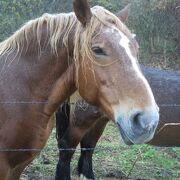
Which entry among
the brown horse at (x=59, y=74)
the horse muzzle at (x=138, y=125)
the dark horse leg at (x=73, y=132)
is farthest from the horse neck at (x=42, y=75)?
the dark horse leg at (x=73, y=132)

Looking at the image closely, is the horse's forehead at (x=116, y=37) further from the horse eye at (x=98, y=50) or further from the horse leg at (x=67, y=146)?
the horse leg at (x=67, y=146)

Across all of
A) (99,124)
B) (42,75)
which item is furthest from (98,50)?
(99,124)

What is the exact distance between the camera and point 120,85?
266cm

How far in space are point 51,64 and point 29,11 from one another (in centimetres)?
659

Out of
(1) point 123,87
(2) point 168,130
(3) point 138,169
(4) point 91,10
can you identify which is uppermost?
(4) point 91,10

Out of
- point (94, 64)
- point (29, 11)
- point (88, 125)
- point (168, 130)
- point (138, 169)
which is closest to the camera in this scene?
point (94, 64)

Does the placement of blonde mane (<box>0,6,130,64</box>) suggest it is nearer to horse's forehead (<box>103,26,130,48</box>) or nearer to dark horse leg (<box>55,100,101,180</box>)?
horse's forehead (<box>103,26,130,48</box>)

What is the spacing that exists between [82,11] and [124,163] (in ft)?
10.9

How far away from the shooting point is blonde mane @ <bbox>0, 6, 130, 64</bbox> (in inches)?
111

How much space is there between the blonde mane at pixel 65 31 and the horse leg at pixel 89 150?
2.27 m

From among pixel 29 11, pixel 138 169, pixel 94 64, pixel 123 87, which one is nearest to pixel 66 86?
pixel 94 64

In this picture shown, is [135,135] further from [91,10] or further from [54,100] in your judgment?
[91,10]

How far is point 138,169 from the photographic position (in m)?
5.69

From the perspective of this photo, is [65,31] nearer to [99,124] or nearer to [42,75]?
[42,75]
